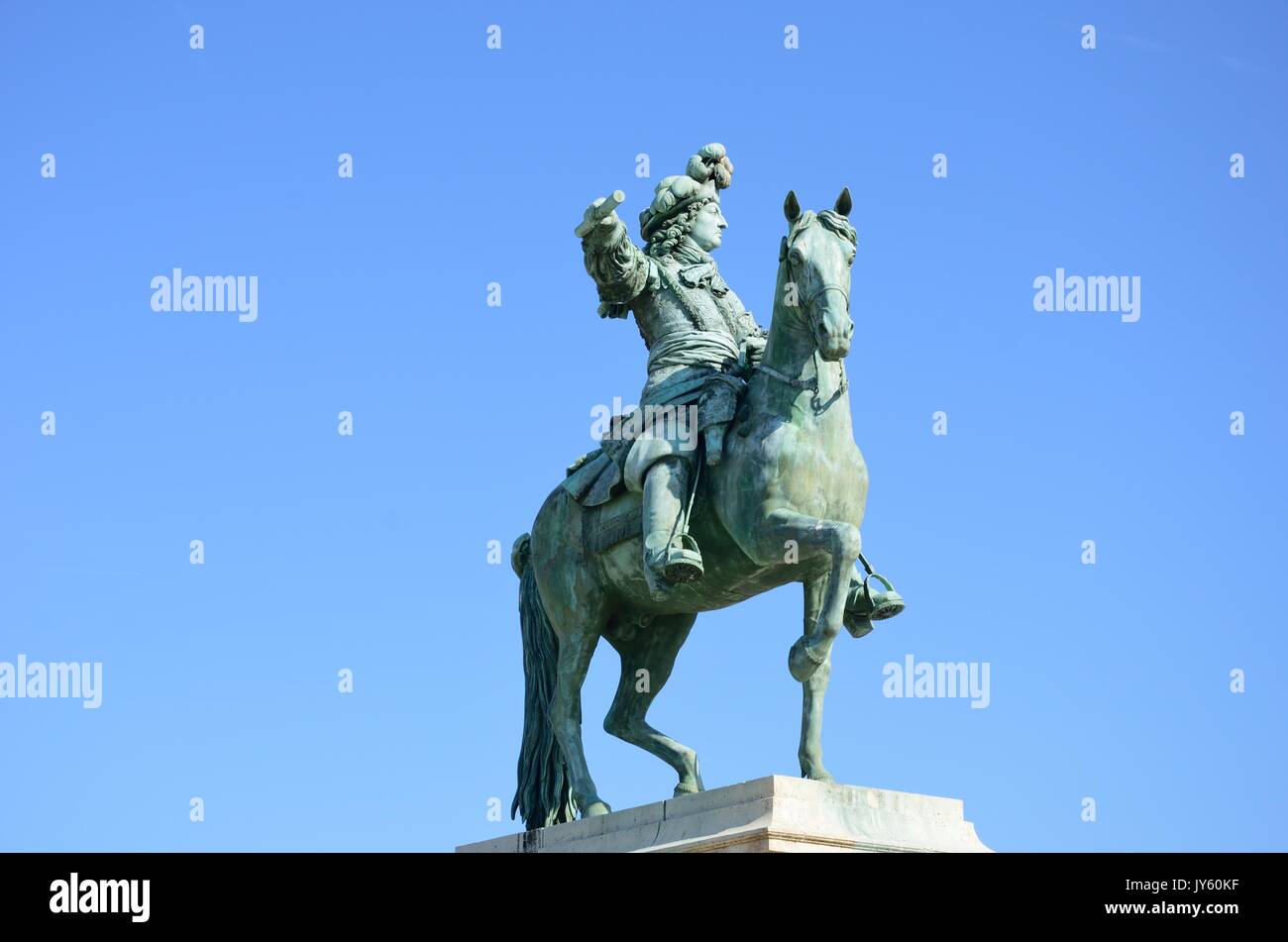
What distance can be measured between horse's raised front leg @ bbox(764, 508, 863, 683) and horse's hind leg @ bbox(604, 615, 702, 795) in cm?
228

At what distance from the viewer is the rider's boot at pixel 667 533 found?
15.2 meters

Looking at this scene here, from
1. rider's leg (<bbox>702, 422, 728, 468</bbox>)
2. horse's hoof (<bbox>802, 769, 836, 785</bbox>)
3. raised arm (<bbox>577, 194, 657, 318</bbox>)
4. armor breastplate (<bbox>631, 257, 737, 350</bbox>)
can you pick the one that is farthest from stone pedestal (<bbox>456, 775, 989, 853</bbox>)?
raised arm (<bbox>577, 194, 657, 318</bbox>)

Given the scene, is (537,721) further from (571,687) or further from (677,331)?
(677,331)

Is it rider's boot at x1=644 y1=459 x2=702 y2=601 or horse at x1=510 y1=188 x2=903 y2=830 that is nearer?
horse at x1=510 y1=188 x2=903 y2=830

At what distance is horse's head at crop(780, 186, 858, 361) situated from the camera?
14406 millimetres

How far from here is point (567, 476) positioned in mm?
17156

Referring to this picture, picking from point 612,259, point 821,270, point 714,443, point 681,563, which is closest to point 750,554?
point 681,563

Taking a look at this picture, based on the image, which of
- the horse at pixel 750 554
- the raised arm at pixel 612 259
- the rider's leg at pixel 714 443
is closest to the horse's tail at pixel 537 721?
the horse at pixel 750 554

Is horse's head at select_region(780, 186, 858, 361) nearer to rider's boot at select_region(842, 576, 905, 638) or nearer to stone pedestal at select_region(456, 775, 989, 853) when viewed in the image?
rider's boot at select_region(842, 576, 905, 638)

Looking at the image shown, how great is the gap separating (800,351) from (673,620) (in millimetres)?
2902

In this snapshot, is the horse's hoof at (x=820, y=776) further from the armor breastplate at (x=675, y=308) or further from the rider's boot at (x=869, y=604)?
the armor breastplate at (x=675, y=308)

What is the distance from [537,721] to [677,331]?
3.25m
